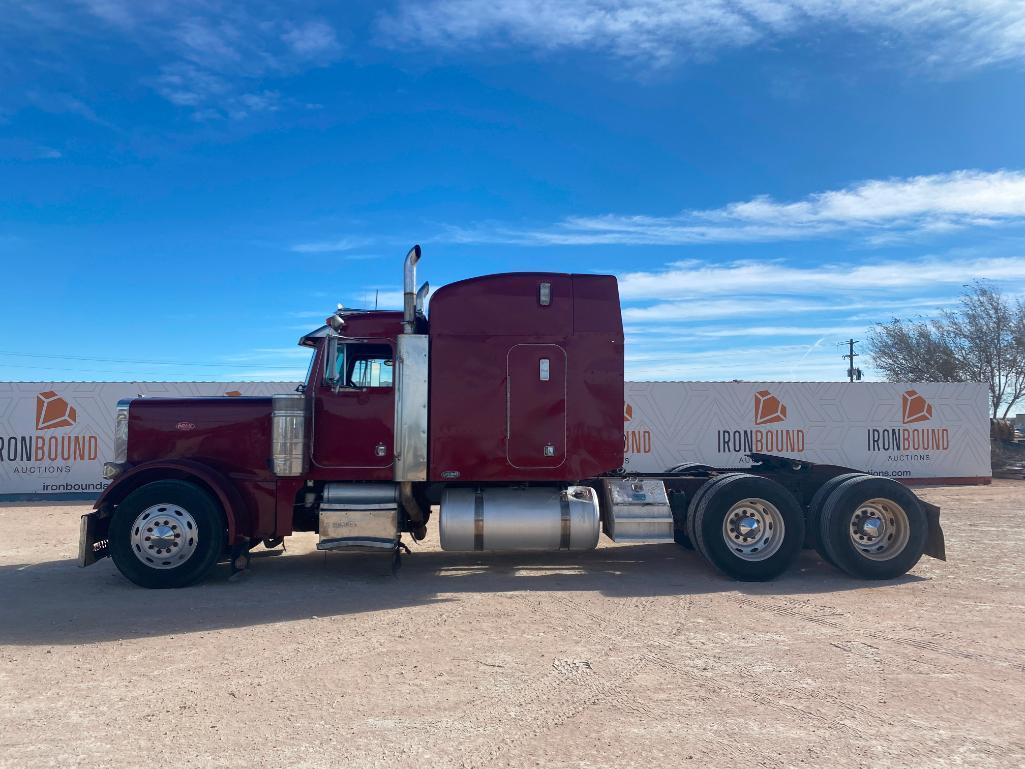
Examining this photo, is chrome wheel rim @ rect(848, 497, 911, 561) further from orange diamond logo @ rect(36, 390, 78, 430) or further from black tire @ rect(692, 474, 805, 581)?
orange diamond logo @ rect(36, 390, 78, 430)

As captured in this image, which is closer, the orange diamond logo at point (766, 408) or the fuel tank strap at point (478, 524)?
the fuel tank strap at point (478, 524)

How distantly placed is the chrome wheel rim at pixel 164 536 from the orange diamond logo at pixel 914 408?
18378 millimetres

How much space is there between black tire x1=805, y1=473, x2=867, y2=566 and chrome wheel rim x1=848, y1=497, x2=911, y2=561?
366 millimetres

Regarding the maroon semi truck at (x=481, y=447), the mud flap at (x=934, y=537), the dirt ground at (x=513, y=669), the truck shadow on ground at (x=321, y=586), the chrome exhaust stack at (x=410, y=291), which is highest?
the chrome exhaust stack at (x=410, y=291)

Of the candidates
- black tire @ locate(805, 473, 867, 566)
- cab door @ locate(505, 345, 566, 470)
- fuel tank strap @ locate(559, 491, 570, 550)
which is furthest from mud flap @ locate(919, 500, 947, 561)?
cab door @ locate(505, 345, 566, 470)

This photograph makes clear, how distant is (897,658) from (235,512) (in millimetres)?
6465

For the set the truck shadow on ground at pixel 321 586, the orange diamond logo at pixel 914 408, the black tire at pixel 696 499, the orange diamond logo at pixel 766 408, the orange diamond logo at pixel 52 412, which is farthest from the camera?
the orange diamond logo at pixel 914 408

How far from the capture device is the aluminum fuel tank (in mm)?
8117

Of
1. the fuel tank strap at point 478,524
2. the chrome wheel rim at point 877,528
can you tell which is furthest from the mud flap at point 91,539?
the chrome wheel rim at point 877,528

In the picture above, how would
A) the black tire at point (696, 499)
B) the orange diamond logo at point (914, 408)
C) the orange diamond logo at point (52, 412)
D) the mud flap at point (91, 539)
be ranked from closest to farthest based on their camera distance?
the mud flap at point (91, 539)
the black tire at point (696, 499)
the orange diamond logo at point (52, 412)
the orange diamond logo at point (914, 408)

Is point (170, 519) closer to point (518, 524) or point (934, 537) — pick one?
point (518, 524)

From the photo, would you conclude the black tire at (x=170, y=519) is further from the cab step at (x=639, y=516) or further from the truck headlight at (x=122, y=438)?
the cab step at (x=639, y=516)

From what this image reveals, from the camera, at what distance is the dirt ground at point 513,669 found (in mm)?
3848

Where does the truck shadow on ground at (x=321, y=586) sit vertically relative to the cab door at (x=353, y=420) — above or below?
below
